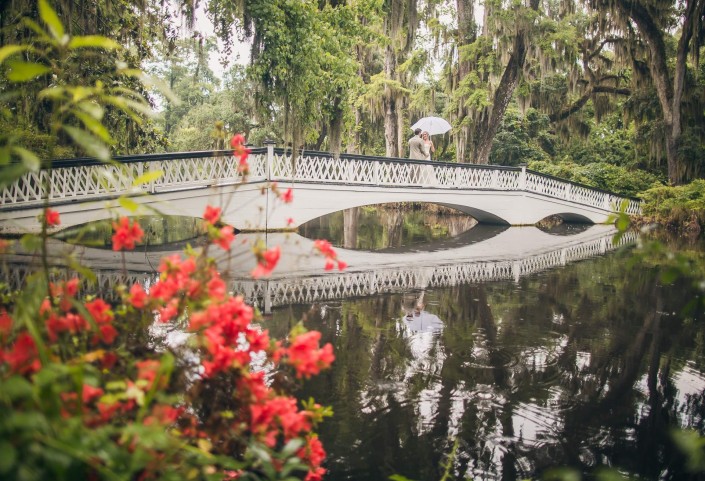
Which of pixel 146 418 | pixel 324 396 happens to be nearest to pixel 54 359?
pixel 146 418

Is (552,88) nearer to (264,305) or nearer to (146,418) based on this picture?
(264,305)

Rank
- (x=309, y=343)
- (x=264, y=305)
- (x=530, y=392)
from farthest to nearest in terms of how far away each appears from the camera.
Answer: (x=264, y=305)
(x=530, y=392)
(x=309, y=343)

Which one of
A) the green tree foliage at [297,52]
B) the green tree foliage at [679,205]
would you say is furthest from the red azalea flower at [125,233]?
the green tree foliage at [679,205]

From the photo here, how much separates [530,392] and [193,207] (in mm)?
12556

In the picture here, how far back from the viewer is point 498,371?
526cm

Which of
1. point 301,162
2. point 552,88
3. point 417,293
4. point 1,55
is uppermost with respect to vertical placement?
point 552,88

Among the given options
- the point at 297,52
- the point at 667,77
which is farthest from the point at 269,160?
the point at 667,77

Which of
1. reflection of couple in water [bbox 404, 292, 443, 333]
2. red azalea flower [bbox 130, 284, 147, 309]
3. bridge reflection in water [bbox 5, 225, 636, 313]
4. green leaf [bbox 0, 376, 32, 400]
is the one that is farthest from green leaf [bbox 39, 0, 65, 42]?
reflection of couple in water [bbox 404, 292, 443, 333]

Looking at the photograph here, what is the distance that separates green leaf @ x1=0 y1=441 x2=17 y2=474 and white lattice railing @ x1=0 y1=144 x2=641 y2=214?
8846mm

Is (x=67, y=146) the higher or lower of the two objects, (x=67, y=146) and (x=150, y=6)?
the lower

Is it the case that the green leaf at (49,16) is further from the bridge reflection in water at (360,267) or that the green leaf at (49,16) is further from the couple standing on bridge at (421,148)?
the couple standing on bridge at (421,148)

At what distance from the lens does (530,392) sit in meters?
4.77

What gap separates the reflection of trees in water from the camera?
3.66 meters

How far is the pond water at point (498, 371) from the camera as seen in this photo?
367 centimetres
